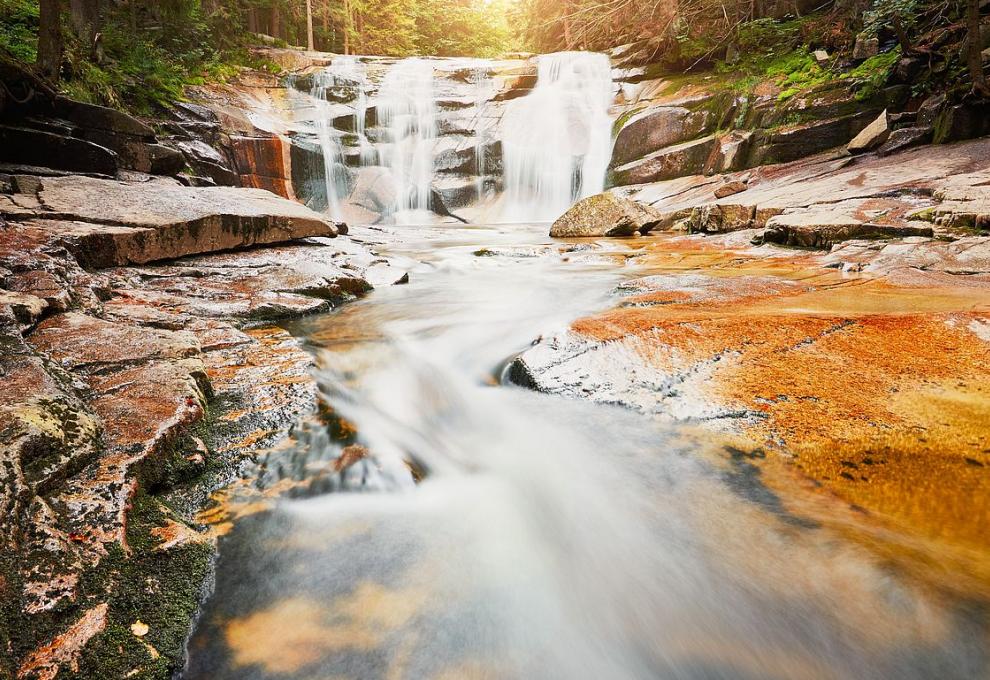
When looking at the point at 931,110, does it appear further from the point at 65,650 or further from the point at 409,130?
the point at 409,130

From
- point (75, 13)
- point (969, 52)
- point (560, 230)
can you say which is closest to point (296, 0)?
point (75, 13)

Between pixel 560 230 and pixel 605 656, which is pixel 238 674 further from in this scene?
pixel 560 230

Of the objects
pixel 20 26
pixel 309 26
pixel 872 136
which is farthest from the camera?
pixel 309 26

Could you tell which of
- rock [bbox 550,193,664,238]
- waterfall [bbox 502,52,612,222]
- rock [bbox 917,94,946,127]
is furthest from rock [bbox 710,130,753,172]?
rock [bbox 550,193,664,238]

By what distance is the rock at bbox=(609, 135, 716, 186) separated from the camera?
43.4 ft

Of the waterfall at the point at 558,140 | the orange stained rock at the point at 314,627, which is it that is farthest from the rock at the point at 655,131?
the orange stained rock at the point at 314,627

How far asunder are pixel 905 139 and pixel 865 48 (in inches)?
180

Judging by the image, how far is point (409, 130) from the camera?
706 inches

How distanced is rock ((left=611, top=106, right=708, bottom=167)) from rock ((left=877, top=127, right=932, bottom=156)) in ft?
17.1

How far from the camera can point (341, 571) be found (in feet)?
5.19

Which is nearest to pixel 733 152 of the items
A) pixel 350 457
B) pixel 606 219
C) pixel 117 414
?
pixel 606 219

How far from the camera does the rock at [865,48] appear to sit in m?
11.9

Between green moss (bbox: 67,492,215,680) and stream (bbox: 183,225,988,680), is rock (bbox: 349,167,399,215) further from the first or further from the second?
green moss (bbox: 67,492,215,680)

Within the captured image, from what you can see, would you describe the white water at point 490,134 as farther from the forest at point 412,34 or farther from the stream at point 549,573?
the stream at point 549,573
